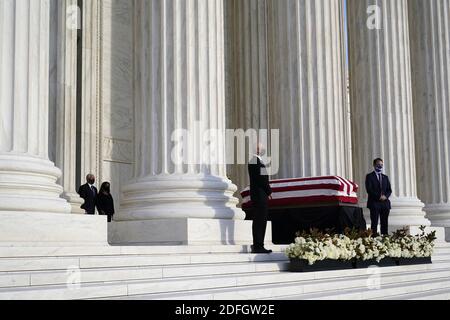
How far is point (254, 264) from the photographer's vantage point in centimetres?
2119

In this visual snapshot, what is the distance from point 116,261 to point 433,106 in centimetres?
3062

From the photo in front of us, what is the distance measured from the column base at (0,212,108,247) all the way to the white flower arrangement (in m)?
6.32

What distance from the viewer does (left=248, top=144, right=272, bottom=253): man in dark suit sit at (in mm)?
23391

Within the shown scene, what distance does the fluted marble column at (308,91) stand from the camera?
31.4m

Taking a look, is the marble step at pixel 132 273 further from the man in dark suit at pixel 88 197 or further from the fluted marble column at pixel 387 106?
the fluted marble column at pixel 387 106

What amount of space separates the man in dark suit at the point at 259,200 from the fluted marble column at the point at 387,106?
49.9 feet

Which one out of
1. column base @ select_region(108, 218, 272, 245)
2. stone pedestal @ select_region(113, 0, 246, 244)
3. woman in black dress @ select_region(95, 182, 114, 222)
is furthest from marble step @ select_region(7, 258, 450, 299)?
woman in black dress @ select_region(95, 182, 114, 222)

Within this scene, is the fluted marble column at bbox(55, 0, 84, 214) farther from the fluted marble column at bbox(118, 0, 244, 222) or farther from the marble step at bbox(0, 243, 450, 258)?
the marble step at bbox(0, 243, 450, 258)

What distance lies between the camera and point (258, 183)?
24203 mm

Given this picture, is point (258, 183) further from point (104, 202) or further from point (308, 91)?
point (104, 202)

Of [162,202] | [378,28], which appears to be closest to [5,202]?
[162,202]

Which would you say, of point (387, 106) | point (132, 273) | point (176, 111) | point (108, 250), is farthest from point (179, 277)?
point (387, 106)

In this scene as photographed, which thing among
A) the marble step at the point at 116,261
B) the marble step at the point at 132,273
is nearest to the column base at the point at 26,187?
the marble step at the point at 116,261

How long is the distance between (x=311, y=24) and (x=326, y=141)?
5253 millimetres
